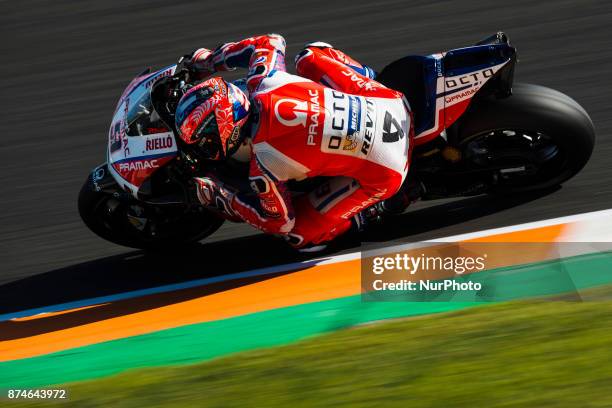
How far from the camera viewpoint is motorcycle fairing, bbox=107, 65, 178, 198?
586cm

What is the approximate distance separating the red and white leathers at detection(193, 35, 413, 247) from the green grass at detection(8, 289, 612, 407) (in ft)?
2.86

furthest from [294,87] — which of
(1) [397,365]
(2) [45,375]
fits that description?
(2) [45,375]

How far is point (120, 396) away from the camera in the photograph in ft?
16.4

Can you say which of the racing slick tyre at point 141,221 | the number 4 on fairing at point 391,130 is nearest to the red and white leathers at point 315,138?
the number 4 on fairing at point 391,130

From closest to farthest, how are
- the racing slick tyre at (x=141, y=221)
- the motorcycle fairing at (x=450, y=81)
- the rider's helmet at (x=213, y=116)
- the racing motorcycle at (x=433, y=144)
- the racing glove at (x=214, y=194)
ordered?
the rider's helmet at (x=213, y=116) < the racing glove at (x=214, y=194) < the racing motorcycle at (x=433, y=144) < the motorcycle fairing at (x=450, y=81) < the racing slick tyre at (x=141, y=221)

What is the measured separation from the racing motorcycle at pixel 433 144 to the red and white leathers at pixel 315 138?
9.3 inches

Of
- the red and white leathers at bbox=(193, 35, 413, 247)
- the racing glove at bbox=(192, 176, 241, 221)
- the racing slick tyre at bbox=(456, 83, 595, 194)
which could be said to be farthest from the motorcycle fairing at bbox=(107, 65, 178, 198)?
the racing slick tyre at bbox=(456, 83, 595, 194)

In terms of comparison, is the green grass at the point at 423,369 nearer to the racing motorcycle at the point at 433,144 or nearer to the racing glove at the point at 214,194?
the racing glove at the point at 214,194

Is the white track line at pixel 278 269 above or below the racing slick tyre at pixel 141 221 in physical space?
Result: below

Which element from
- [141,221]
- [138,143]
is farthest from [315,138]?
[141,221]

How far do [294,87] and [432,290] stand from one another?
1.41 meters

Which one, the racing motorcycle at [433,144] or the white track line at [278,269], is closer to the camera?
the racing motorcycle at [433,144]

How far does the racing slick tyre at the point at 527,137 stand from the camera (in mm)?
6102

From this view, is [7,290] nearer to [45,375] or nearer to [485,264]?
[45,375]
